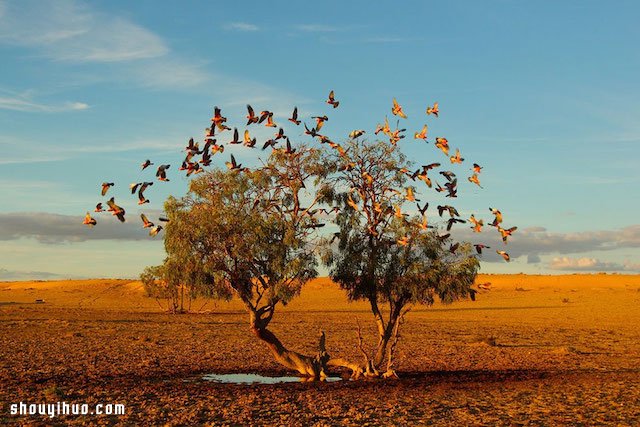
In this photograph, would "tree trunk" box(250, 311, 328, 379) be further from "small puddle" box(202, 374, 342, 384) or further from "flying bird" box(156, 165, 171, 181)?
"flying bird" box(156, 165, 171, 181)

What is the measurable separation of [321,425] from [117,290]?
327 feet

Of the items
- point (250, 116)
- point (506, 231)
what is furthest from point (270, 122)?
point (506, 231)

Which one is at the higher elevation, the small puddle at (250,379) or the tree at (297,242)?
the tree at (297,242)

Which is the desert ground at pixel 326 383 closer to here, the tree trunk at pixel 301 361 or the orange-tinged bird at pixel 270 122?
the tree trunk at pixel 301 361

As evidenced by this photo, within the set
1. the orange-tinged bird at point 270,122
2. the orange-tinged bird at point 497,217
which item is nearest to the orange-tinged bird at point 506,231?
the orange-tinged bird at point 497,217

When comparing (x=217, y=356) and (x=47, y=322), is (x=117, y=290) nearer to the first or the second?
(x=47, y=322)

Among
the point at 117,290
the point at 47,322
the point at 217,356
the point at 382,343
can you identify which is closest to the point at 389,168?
the point at 382,343

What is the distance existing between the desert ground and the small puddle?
29.7 inches

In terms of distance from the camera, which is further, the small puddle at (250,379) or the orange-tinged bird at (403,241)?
the small puddle at (250,379)

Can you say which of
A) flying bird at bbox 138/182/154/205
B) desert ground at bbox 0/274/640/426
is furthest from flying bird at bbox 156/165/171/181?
desert ground at bbox 0/274/640/426

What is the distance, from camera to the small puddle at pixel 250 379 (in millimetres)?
25312

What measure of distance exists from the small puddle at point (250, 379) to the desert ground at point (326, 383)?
2.48 ft

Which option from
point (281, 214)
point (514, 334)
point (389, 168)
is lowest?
point (514, 334)

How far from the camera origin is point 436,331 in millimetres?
48281
